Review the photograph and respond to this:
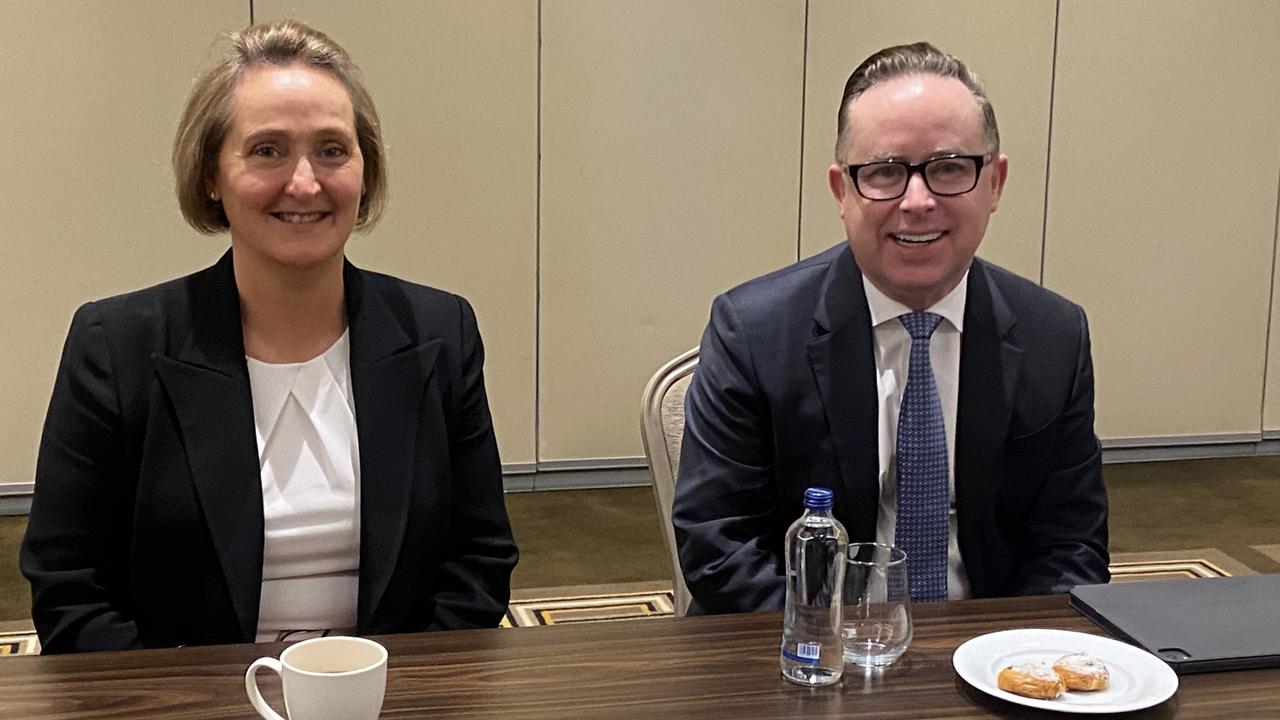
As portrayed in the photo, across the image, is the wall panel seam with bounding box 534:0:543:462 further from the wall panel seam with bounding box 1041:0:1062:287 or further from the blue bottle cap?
the blue bottle cap

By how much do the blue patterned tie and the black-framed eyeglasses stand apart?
10.3 inches

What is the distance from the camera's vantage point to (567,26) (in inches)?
191

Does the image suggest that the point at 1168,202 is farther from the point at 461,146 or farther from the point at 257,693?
the point at 257,693

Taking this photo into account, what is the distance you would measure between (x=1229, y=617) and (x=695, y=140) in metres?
3.55

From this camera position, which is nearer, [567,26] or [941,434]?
[941,434]

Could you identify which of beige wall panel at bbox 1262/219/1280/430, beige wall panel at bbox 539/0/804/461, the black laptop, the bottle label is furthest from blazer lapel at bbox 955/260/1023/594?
beige wall panel at bbox 1262/219/1280/430

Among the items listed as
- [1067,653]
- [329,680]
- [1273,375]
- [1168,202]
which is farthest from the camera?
[1273,375]

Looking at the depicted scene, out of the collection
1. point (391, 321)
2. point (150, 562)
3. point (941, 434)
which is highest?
point (391, 321)

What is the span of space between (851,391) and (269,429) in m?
0.85

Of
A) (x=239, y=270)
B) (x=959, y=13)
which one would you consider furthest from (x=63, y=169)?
(x=959, y=13)

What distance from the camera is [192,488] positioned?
6.30ft

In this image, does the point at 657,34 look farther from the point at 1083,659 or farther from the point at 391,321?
the point at 1083,659

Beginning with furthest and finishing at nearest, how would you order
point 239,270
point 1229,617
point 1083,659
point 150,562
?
point 239,270, point 150,562, point 1229,617, point 1083,659

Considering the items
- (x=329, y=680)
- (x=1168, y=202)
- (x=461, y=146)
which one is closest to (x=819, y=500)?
(x=329, y=680)
